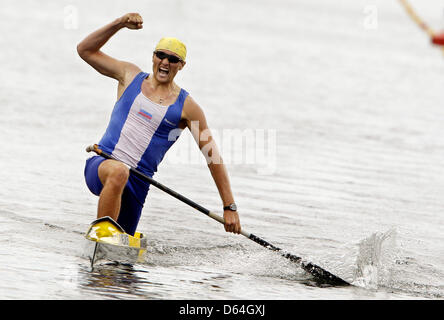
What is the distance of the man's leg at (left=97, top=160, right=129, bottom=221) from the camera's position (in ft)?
25.4

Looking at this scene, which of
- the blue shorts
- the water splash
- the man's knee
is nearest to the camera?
the man's knee

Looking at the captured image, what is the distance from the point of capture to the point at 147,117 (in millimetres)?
8211

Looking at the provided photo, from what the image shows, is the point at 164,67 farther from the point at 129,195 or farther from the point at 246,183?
the point at 246,183

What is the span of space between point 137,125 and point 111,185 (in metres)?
0.71

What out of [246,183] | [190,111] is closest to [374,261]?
[190,111]

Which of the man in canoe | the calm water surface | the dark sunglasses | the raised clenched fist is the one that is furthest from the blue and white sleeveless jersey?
the calm water surface

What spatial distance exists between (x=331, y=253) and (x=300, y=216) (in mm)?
1543

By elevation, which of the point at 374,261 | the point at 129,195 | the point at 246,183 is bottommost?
the point at 374,261

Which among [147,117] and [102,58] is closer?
[147,117]

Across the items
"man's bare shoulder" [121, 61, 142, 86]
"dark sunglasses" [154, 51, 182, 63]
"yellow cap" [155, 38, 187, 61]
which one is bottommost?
"man's bare shoulder" [121, 61, 142, 86]

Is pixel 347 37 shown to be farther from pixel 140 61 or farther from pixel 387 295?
pixel 387 295

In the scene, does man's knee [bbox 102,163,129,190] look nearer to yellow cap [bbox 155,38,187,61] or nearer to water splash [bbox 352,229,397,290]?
yellow cap [bbox 155,38,187,61]

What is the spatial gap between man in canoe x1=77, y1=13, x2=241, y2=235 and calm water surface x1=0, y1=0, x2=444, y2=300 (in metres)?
0.79

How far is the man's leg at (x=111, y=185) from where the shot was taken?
7754mm
